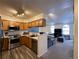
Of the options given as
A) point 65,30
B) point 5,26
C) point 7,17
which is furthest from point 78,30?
point 65,30

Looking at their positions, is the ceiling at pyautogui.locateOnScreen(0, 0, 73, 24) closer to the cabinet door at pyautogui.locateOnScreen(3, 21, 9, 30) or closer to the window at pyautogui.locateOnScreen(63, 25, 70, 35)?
the cabinet door at pyautogui.locateOnScreen(3, 21, 9, 30)

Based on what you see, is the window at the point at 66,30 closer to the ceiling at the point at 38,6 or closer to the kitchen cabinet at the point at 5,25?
the ceiling at the point at 38,6

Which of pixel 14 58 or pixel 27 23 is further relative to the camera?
pixel 27 23

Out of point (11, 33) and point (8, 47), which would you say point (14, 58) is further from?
point (11, 33)

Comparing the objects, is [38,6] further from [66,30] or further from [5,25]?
[66,30]

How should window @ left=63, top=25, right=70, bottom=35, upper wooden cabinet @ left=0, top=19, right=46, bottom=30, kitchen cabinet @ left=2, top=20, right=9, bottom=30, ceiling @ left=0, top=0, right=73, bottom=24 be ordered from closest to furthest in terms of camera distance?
ceiling @ left=0, top=0, right=73, bottom=24 → upper wooden cabinet @ left=0, top=19, right=46, bottom=30 → kitchen cabinet @ left=2, top=20, right=9, bottom=30 → window @ left=63, top=25, right=70, bottom=35

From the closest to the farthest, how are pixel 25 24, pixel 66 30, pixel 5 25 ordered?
1. pixel 5 25
2. pixel 25 24
3. pixel 66 30

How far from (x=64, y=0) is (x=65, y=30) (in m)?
9.32

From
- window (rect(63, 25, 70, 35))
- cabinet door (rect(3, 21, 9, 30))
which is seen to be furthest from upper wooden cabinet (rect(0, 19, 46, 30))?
window (rect(63, 25, 70, 35))

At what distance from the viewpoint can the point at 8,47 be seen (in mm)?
5578

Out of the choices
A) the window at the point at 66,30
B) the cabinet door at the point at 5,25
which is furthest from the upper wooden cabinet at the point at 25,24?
the window at the point at 66,30

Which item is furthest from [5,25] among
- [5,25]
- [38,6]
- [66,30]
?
[66,30]

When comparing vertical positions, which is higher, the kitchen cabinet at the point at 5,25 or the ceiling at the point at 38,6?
the ceiling at the point at 38,6

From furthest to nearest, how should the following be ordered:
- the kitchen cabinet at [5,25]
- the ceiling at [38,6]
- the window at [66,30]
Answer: the window at [66,30], the kitchen cabinet at [5,25], the ceiling at [38,6]
